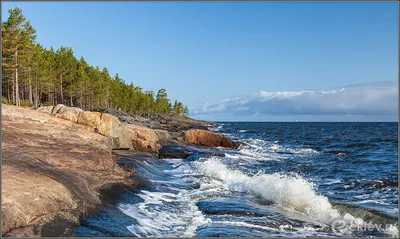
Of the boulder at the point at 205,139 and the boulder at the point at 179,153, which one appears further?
the boulder at the point at 205,139

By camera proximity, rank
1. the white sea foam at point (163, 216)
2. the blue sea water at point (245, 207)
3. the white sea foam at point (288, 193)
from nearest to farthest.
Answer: the white sea foam at point (163, 216), the blue sea water at point (245, 207), the white sea foam at point (288, 193)

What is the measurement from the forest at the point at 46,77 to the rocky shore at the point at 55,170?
29494 mm

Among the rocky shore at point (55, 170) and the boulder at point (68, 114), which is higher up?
the boulder at point (68, 114)

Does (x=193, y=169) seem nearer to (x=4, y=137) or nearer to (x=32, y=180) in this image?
(x=4, y=137)

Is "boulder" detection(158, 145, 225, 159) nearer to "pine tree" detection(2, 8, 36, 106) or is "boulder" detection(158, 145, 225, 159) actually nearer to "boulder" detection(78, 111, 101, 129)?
"boulder" detection(78, 111, 101, 129)

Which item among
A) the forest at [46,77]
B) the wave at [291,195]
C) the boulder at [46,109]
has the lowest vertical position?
the wave at [291,195]

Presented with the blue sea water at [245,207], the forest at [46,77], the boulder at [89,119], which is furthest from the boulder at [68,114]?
the forest at [46,77]

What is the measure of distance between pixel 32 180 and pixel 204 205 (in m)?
7.24

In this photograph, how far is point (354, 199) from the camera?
18578 mm

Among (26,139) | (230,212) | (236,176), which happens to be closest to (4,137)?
(26,139)

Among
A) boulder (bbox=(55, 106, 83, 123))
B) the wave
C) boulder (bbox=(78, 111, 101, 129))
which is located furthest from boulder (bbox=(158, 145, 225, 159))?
the wave

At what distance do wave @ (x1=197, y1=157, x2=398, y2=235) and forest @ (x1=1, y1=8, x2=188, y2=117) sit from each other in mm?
42803

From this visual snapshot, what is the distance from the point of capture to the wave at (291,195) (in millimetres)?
14586

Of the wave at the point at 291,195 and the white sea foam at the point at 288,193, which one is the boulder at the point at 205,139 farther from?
the white sea foam at the point at 288,193
